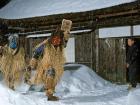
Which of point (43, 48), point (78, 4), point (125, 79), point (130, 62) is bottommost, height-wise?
point (125, 79)

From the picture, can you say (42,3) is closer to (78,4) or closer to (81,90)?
(78,4)

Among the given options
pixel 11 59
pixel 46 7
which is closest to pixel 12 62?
pixel 11 59

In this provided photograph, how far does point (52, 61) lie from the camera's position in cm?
805

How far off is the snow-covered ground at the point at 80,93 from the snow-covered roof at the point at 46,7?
195 cm

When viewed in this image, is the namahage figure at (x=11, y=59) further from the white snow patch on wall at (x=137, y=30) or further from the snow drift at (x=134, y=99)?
the white snow patch on wall at (x=137, y=30)

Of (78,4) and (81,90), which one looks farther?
(78,4)

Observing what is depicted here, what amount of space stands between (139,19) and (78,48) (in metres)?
3.11

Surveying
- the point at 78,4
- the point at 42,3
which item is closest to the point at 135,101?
the point at 78,4

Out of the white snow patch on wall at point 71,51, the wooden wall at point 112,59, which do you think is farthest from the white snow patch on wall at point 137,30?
the white snow patch on wall at point 71,51

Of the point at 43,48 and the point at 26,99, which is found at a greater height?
the point at 43,48

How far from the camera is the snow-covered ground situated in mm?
7447

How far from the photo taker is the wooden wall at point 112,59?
13117mm

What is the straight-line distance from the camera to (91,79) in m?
12.3

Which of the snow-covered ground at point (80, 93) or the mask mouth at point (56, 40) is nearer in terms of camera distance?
the snow-covered ground at point (80, 93)
